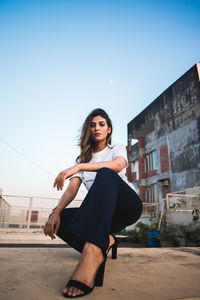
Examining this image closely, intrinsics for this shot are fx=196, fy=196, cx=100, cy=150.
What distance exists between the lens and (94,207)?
0.97 m

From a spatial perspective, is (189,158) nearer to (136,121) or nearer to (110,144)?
(136,121)

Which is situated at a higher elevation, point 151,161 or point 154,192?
point 151,161

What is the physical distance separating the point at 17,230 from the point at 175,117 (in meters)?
10.7

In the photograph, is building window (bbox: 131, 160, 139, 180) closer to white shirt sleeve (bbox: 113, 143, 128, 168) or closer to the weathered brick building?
the weathered brick building

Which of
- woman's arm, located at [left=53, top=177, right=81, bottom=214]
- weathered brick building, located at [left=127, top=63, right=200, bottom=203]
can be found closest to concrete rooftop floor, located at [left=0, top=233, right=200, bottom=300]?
woman's arm, located at [left=53, top=177, right=81, bottom=214]

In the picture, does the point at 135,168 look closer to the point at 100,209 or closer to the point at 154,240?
the point at 154,240

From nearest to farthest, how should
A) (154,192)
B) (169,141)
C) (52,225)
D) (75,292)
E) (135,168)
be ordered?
(75,292)
(52,225)
(169,141)
(154,192)
(135,168)

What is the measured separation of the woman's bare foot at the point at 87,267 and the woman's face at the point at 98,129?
0.98 meters

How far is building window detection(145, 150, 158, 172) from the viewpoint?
47.5 feet

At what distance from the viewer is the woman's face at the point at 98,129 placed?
5.64 feet

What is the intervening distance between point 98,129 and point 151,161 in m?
13.8

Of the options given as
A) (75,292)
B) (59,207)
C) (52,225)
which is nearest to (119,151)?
(59,207)

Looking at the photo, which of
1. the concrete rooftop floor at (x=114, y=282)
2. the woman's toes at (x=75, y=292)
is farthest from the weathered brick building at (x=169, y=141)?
the woman's toes at (x=75, y=292)

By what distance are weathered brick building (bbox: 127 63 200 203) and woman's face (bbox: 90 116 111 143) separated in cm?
993
